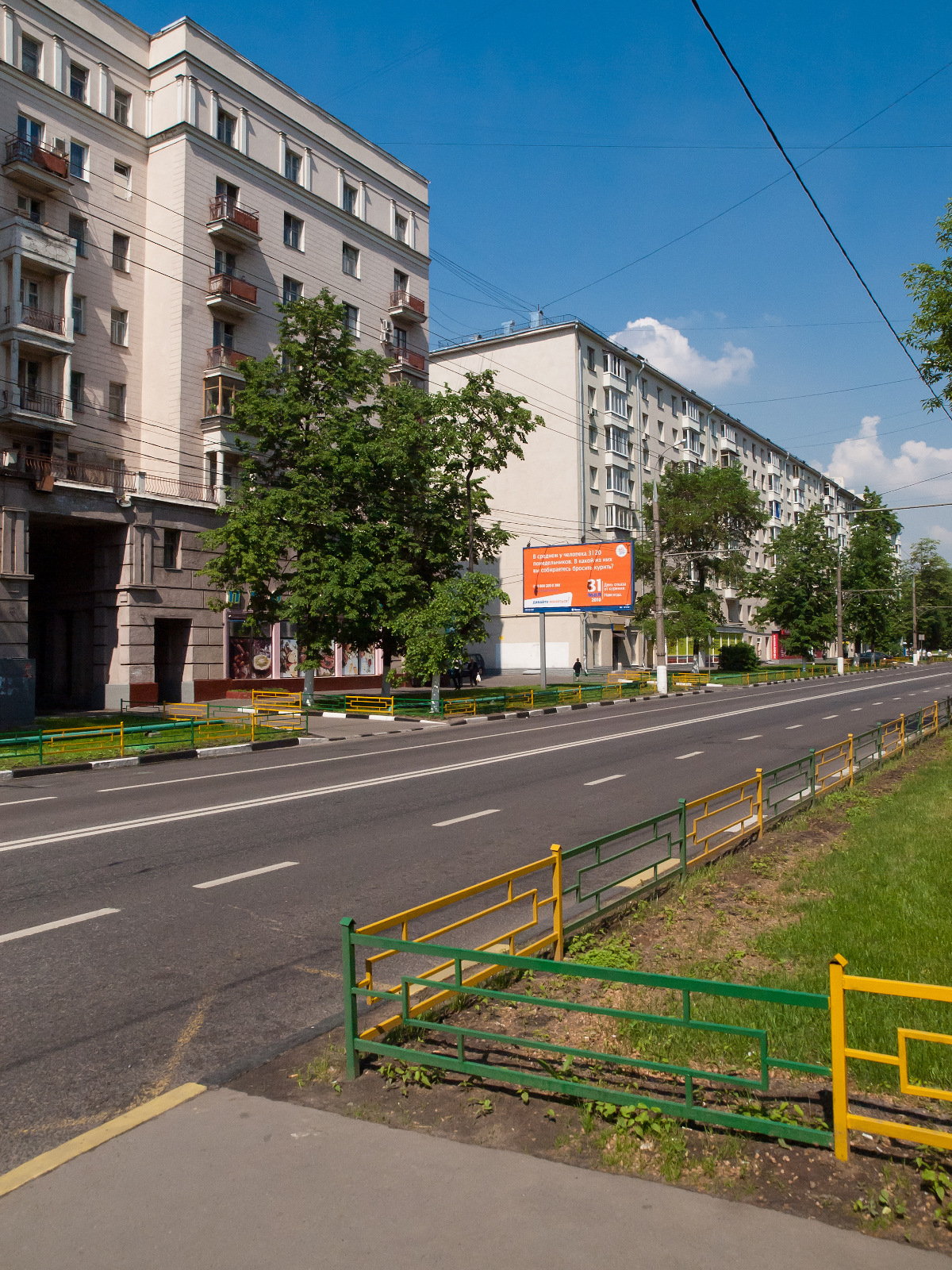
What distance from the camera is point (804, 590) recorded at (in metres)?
72.4

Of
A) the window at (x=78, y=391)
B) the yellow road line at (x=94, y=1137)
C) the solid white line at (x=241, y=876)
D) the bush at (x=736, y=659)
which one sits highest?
the window at (x=78, y=391)

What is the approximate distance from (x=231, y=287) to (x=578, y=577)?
18025 millimetres

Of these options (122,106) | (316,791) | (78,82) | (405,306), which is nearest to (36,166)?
(78,82)

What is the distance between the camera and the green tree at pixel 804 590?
72.1 metres

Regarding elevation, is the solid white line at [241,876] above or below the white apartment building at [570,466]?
below

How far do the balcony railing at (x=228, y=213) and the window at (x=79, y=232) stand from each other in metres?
4.78

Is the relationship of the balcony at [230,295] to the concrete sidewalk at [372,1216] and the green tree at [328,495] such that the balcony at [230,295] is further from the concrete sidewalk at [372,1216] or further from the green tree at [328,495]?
the concrete sidewalk at [372,1216]

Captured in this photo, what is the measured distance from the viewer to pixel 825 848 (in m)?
9.82

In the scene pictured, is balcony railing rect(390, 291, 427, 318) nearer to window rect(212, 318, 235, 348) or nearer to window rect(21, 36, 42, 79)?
Answer: window rect(212, 318, 235, 348)

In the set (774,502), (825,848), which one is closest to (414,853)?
(825,848)

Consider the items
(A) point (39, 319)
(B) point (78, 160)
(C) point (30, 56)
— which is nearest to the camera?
(A) point (39, 319)

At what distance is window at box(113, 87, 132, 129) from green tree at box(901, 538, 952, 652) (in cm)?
11187

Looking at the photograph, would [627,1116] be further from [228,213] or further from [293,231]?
[293,231]

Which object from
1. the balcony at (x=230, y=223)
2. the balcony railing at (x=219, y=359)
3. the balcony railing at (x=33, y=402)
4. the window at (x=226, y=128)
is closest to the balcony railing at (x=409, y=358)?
the balcony at (x=230, y=223)
